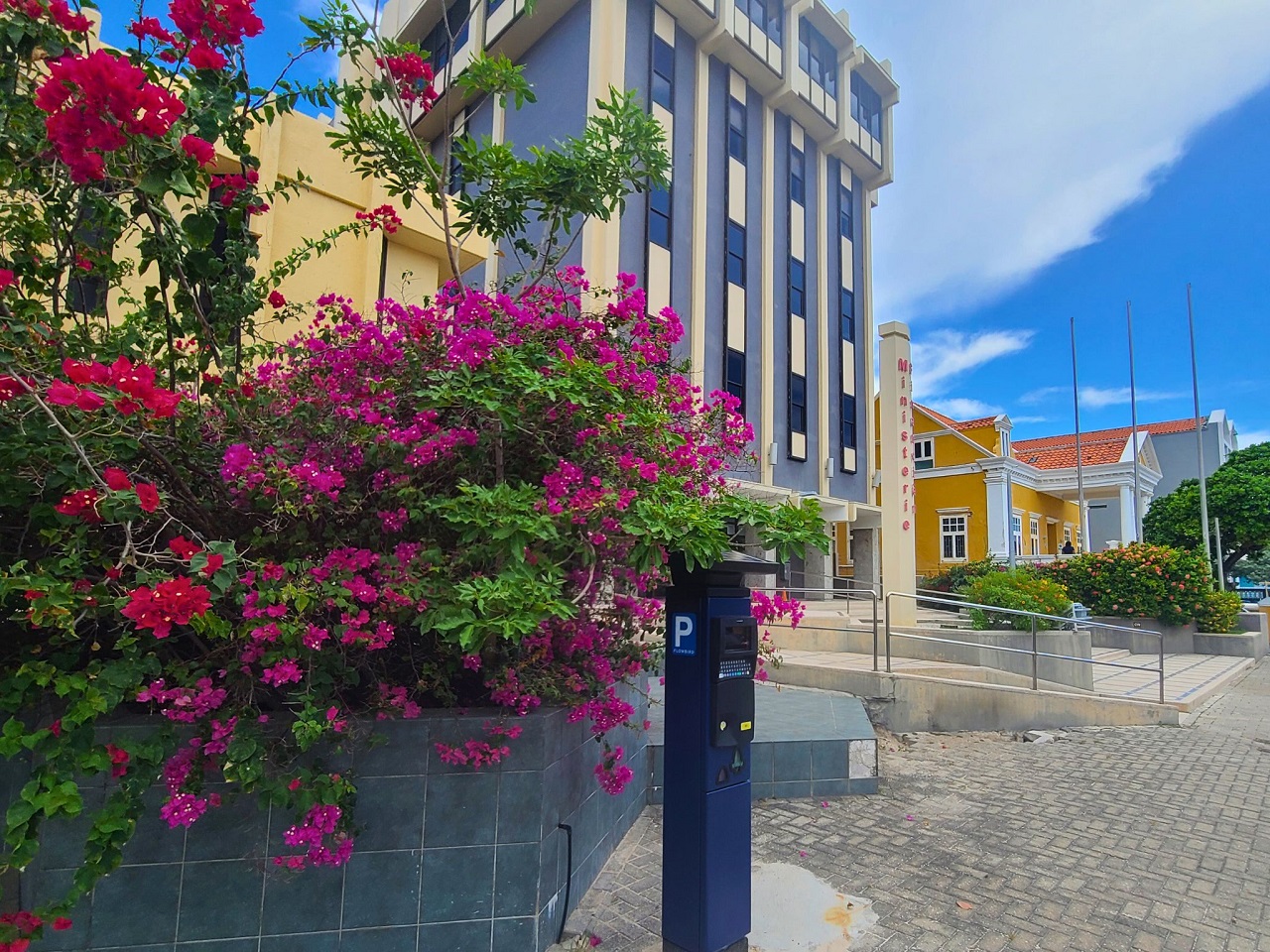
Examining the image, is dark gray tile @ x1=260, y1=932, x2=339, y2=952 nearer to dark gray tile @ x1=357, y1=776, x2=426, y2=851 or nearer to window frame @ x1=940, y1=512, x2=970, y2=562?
dark gray tile @ x1=357, y1=776, x2=426, y2=851

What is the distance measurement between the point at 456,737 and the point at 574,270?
2.34 m

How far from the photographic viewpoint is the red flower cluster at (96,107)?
2.03m

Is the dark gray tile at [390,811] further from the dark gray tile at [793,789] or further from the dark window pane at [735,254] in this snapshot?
the dark window pane at [735,254]

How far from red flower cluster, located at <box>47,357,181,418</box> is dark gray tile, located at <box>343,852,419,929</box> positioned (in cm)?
179

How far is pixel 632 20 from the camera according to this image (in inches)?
559

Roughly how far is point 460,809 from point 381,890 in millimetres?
396

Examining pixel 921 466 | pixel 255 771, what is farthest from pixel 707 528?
pixel 921 466

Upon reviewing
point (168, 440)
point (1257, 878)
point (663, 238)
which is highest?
point (663, 238)

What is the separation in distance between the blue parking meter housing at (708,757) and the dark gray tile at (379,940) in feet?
3.30

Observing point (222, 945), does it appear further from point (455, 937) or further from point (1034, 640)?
point (1034, 640)

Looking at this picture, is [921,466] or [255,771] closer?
[255,771]

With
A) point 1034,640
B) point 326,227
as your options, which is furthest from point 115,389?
point 1034,640

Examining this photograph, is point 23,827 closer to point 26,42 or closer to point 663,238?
point 26,42

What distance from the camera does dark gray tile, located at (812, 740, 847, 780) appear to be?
197 inches
